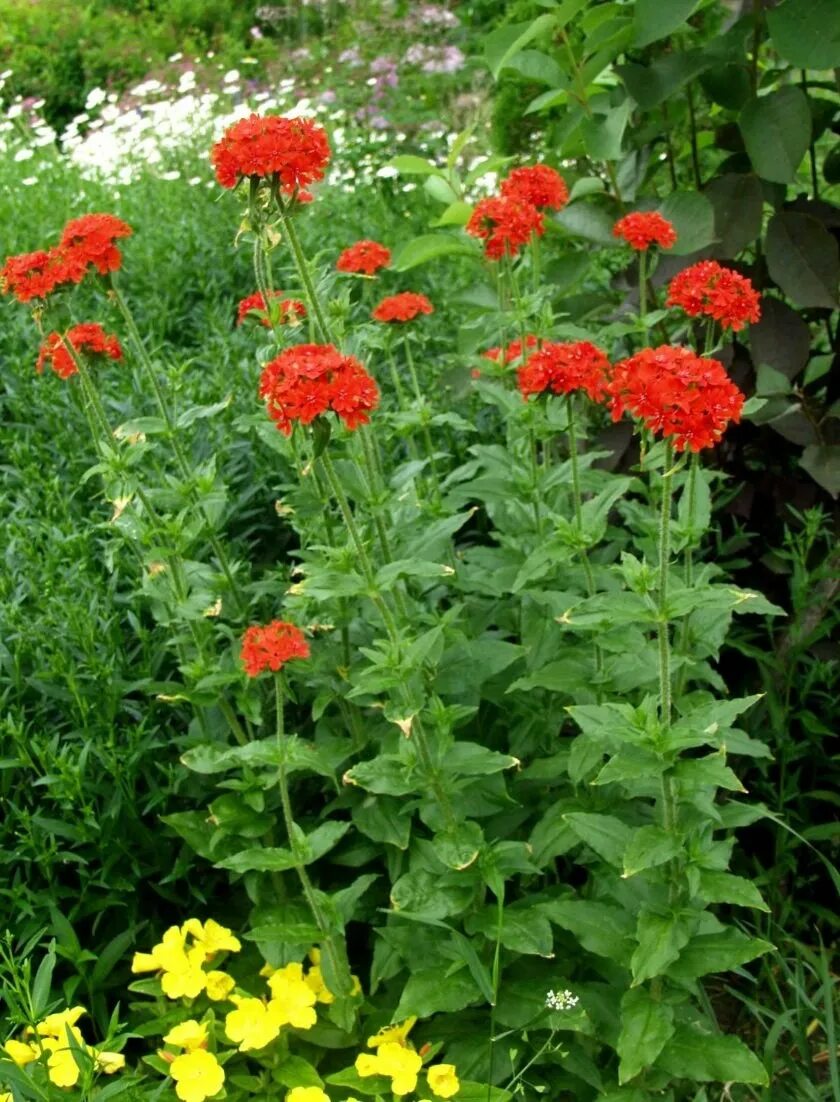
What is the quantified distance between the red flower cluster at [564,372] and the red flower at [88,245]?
32.7 inches

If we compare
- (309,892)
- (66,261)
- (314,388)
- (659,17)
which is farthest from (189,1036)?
(659,17)

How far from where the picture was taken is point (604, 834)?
199 cm

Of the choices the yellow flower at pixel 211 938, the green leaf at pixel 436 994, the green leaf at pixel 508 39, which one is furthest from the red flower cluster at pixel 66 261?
the green leaf at pixel 436 994

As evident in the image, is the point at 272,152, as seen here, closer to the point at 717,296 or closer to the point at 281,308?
the point at 281,308

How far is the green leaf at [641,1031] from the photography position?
188 centimetres

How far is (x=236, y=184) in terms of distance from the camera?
203 cm

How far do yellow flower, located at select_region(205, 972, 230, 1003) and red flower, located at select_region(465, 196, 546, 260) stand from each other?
1.48 metres

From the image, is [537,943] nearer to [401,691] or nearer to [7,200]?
[401,691]

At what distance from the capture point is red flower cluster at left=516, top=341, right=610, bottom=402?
208cm

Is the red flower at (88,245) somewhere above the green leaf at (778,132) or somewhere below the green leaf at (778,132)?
above

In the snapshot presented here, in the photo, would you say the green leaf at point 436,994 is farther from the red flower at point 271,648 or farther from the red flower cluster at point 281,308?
the red flower cluster at point 281,308

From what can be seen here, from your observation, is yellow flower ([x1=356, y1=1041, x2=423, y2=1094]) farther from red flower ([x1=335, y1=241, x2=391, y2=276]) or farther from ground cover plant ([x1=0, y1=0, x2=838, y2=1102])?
red flower ([x1=335, y1=241, x2=391, y2=276])

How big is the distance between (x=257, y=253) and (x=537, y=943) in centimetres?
127

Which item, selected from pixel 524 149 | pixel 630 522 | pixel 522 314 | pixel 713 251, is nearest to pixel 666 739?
pixel 630 522
